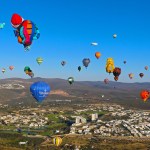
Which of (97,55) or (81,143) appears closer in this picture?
(81,143)

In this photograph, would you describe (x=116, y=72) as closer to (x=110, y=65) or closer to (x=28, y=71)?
(x=110, y=65)

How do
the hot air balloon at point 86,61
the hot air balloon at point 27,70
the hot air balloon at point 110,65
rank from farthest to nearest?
the hot air balloon at point 27,70 → the hot air balloon at point 86,61 → the hot air balloon at point 110,65

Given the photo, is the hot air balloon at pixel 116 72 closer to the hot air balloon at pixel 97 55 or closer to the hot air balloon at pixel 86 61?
the hot air balloon at pixel 97 55

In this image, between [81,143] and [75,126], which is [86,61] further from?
[75,126]

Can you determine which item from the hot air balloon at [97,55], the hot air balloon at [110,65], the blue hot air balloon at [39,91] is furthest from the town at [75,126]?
the blue hot air balloon at [39,91]

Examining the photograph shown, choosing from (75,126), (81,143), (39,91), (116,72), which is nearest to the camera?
(39,91)

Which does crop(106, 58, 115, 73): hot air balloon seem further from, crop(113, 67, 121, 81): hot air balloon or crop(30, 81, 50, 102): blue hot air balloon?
crop(30, 81, 50, 102): blue hot air balloon

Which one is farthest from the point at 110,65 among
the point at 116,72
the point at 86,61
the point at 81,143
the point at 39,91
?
the point at 39,91

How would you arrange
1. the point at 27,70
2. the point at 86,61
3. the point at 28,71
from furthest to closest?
1. the point at 27,70
2. the point at 28,71
3. the point at 86,61

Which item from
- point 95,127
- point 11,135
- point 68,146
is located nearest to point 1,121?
point 11,135

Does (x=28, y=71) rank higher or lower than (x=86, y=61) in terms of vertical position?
lower

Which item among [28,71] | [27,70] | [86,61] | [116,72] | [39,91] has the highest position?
[86,61]
